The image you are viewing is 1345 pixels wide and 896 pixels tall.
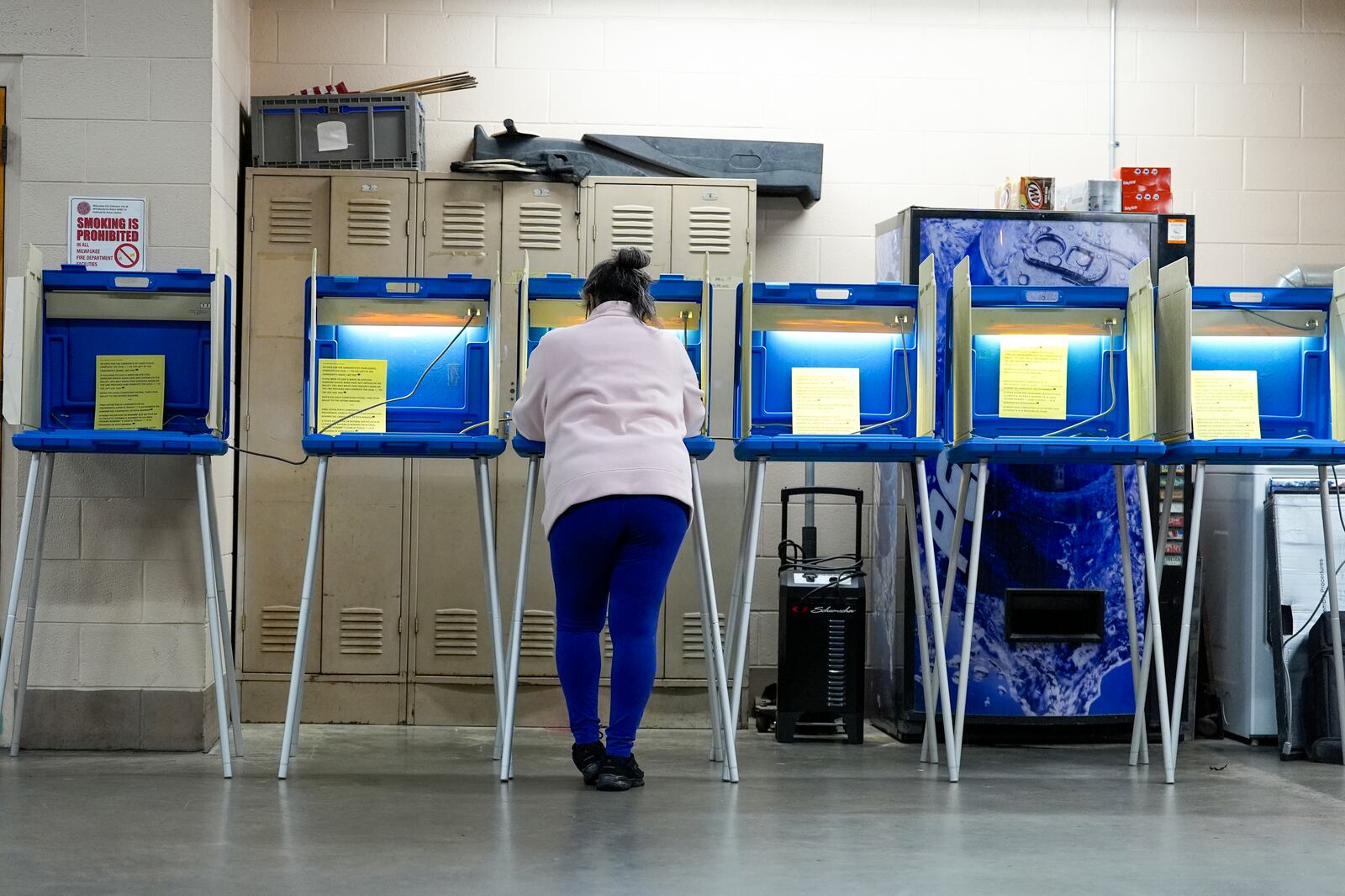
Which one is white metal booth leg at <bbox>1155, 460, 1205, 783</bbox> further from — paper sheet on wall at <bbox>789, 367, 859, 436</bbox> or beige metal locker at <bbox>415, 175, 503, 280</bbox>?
beige metal locker at <bbox>415, 175, 503, 280</bbox>

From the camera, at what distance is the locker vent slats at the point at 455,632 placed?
184 inches

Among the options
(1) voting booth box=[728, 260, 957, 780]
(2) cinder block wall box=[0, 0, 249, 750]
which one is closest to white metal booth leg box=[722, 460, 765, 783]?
(1) voting booth box=[728, 260, 957, 780]

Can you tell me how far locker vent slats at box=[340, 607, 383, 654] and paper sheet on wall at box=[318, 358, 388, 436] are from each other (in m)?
1.04

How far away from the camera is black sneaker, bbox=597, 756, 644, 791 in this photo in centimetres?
352

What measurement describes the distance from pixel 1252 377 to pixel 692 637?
1968mm

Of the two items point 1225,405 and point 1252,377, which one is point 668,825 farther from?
point 1252,377

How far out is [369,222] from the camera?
4703mm

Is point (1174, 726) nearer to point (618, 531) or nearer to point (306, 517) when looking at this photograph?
point (618, 531)

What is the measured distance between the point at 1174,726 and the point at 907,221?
173cm

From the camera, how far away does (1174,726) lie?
3.91 metres

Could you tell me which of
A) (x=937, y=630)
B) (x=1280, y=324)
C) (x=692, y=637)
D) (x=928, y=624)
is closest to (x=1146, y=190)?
(x=1280, y=324)

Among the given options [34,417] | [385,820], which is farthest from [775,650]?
[34,417]

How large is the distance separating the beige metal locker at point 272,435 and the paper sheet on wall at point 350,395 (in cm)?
88

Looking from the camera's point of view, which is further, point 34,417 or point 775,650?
point 775,650
